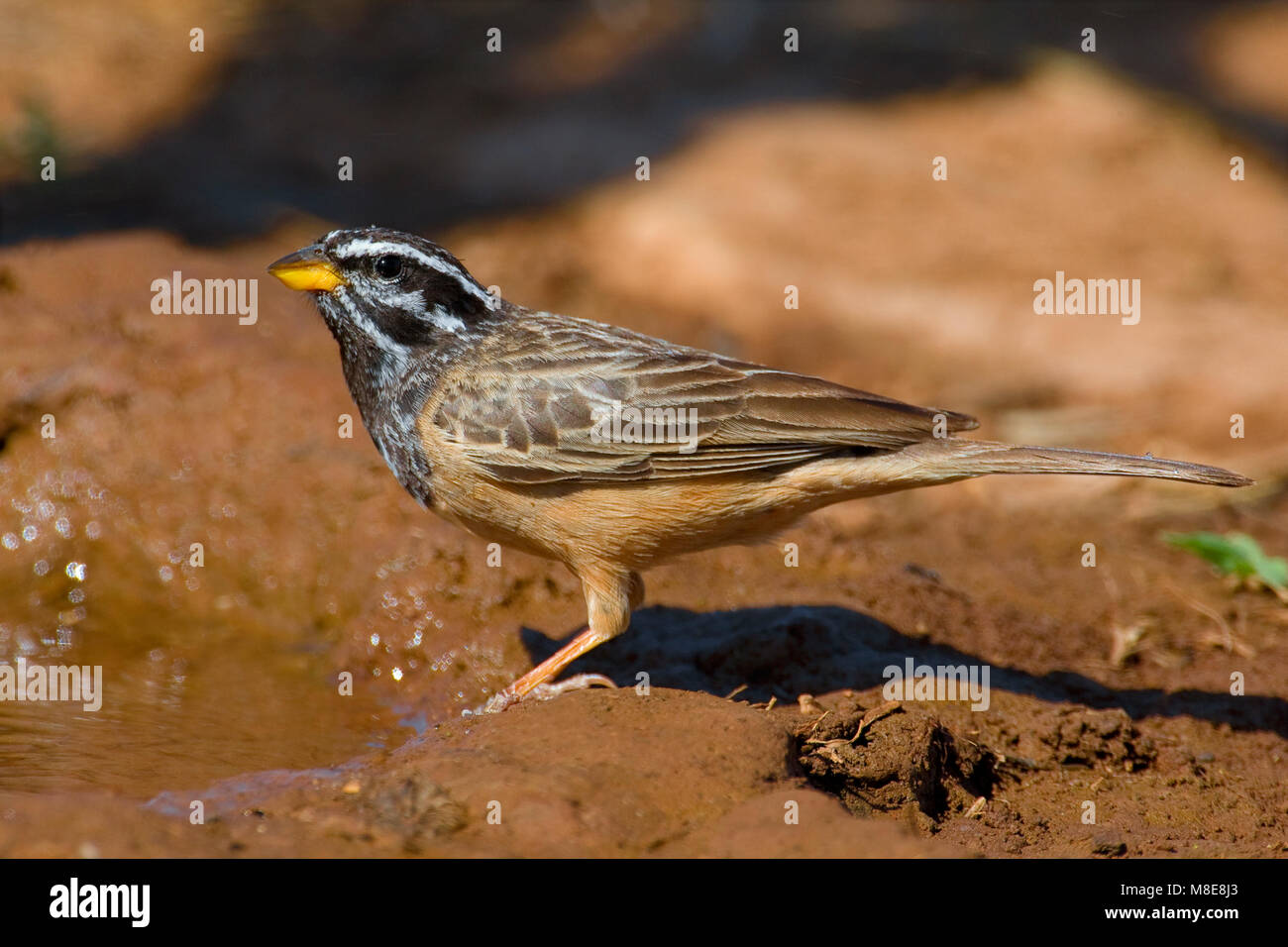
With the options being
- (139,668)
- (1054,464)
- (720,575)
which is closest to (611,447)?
(720,575)

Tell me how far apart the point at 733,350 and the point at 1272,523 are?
4523mm

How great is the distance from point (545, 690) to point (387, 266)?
2.26 metres

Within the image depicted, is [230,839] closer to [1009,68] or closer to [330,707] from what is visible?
[330,707]

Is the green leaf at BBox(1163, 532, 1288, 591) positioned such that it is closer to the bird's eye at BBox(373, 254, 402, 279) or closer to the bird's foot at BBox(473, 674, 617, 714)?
the bird's foot at BBox(473, 674, 617, 714)

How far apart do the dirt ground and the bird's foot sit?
15.9 inches

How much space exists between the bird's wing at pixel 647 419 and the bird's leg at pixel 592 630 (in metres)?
0.51

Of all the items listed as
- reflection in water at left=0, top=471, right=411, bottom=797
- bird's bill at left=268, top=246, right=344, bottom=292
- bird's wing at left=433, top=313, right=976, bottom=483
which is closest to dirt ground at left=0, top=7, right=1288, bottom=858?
reflection in water at left=0, top=471, right=411, bottom=797

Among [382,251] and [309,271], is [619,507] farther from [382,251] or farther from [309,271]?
[309,271]

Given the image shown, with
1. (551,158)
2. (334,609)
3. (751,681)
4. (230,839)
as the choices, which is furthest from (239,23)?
(230,839)

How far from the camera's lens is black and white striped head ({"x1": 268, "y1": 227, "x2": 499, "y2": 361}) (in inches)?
259

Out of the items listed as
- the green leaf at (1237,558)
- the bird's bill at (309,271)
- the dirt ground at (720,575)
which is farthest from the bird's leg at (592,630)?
the green leaf at (1237,558)

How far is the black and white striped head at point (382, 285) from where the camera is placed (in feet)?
21.6

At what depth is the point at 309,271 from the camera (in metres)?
6.62

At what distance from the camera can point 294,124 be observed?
14.6 metres
